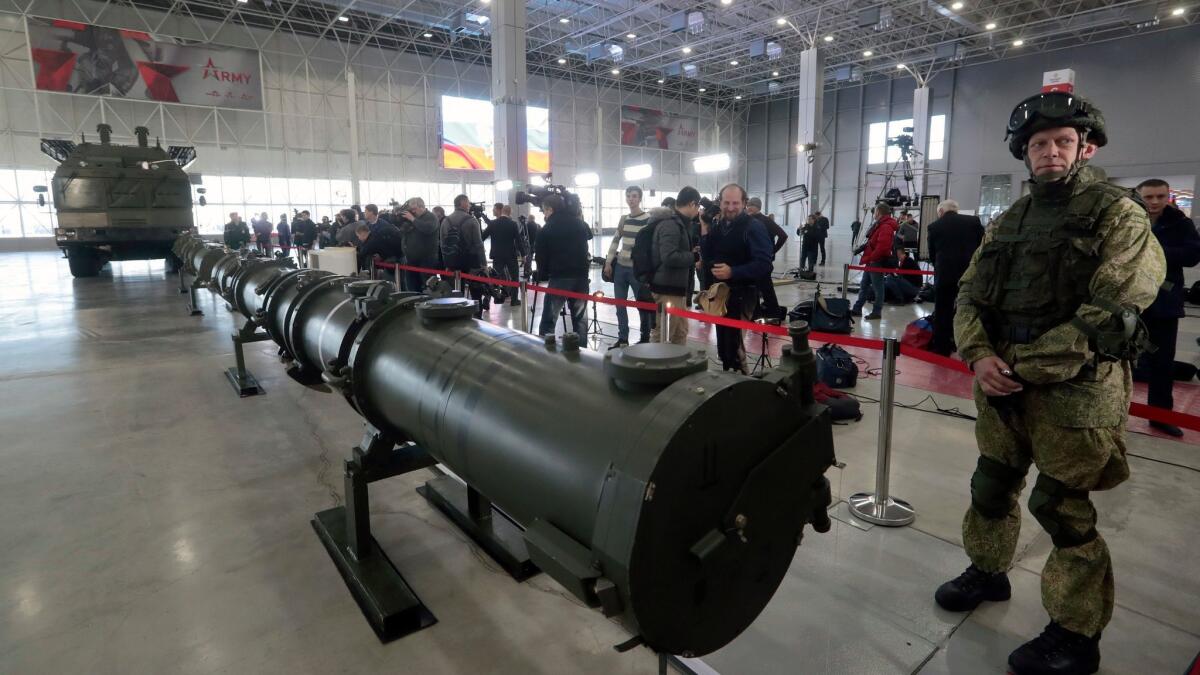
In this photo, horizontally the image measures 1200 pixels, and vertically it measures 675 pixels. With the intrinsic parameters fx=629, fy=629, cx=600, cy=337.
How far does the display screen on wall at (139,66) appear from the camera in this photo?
54.4ft

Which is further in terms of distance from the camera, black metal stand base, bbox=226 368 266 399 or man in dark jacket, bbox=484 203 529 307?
man in dark jacket, bbox=484 203 529 307

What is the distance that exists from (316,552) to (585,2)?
67.4 feet

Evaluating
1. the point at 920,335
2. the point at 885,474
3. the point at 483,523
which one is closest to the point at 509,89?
the point at 920,335

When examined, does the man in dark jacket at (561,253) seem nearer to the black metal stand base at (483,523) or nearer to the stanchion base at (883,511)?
the black metal stand base at (483,523)

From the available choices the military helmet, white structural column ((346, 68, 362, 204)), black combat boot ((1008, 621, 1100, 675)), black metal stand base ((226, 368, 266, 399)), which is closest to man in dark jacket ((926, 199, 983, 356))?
the military helmet

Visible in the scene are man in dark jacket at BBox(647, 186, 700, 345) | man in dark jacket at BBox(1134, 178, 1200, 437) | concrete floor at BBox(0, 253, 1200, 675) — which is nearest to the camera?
concrete floor at BBox(0, 253, 1200, 675)

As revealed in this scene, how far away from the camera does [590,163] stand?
91.5 ft

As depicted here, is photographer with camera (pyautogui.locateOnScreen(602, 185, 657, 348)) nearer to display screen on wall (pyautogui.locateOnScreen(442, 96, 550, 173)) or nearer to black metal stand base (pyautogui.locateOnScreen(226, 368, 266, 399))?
black metal stand base (pyautogui.locateOnScreen(226, 368, 266, 399))

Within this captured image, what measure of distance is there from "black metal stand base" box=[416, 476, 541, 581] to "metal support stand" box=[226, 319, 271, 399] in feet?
7.30

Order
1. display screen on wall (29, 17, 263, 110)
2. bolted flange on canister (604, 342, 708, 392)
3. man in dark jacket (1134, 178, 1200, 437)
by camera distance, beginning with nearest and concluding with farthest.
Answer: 1. bolted flange on canister (604, 342, 708, 392)
2. man in dark jacket (1134, 178, 1200, 437)
3. display screen on wall (29, 17, 263, 110)

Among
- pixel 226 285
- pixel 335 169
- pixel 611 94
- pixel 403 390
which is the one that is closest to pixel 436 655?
pixel 403 390

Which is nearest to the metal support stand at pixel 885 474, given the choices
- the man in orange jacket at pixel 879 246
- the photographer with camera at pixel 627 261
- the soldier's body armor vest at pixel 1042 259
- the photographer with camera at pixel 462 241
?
the soldier's body armor vest at pixel 1042 259

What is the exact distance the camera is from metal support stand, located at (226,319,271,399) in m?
4.55

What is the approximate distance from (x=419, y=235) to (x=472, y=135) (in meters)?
17.5
